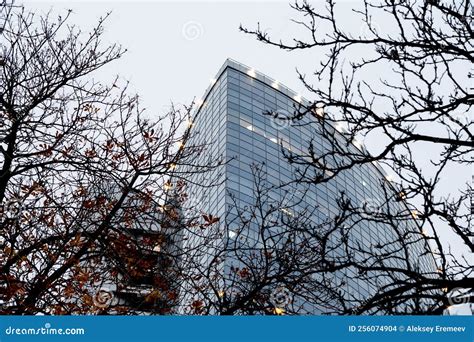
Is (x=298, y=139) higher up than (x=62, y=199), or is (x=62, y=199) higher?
(x=298, y=139)

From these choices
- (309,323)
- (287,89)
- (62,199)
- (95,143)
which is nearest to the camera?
(309,323)

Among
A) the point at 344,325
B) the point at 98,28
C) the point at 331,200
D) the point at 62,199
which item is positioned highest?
the point at 331,200

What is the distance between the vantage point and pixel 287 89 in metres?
59.9

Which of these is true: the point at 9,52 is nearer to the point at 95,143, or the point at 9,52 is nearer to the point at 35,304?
the point at 95,143

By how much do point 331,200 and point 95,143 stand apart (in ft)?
162

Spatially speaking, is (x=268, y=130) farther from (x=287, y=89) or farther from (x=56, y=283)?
(x=56, y=283)

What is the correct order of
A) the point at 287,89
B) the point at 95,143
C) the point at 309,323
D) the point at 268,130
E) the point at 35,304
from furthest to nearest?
1. the point at 287,89
2. the point at 268,130
3. the point at 95,143
4. the point at 35,304
5. the point at 309,323

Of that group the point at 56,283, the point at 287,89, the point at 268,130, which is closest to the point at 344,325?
the point at 56,283

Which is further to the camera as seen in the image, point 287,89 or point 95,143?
point 287,89

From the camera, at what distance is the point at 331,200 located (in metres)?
55.5

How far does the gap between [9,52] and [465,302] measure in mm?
7368

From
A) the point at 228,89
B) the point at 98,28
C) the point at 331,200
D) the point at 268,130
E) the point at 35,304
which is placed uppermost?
the point at 228,89

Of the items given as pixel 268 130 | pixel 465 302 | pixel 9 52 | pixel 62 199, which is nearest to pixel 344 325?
pixel 465 302

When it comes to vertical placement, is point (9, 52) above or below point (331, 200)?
below
